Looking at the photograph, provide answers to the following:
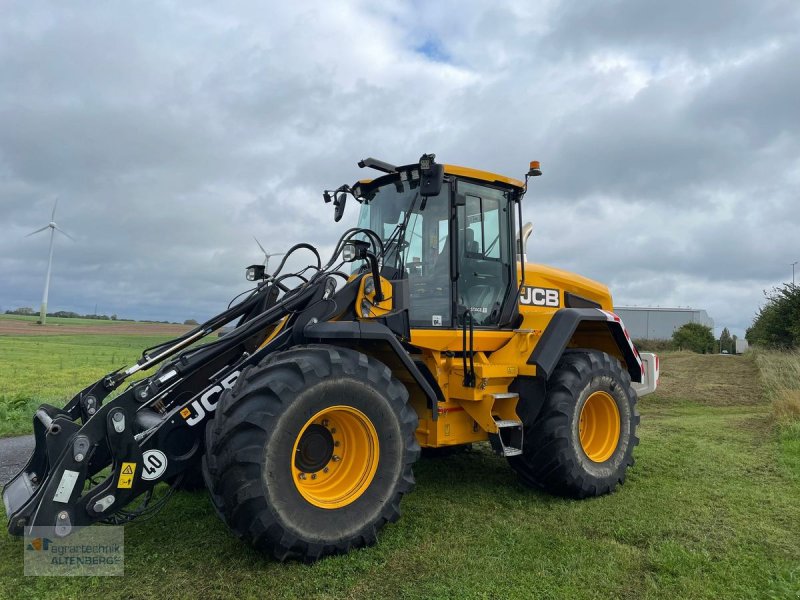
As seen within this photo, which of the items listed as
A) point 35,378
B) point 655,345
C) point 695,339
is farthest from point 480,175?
point 655,345

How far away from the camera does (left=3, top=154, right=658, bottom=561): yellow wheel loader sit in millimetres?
3666

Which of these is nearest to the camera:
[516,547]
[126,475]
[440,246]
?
[126,475]

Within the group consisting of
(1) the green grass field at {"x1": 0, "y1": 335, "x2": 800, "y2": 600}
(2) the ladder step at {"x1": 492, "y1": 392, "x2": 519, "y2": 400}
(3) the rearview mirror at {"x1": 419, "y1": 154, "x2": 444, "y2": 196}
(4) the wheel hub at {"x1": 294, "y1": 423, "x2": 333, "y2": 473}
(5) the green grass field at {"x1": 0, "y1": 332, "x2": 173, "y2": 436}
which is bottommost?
(1) the green grass field at {"x1": 0, "y1": 335, "x2": 800, "y2": 600}

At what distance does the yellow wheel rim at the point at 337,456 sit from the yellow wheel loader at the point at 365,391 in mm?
11

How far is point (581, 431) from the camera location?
6.09 m

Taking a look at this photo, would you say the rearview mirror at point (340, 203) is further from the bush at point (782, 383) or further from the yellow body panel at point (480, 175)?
the bush at point (782, 383)

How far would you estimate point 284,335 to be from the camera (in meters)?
4.53

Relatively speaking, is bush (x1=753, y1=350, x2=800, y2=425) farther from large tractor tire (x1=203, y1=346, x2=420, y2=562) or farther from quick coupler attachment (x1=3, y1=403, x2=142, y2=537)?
quick coupler attachment (x1=3, y1=403, x2=142, y2=537)

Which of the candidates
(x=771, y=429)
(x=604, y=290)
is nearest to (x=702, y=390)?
(x=771, y=429)

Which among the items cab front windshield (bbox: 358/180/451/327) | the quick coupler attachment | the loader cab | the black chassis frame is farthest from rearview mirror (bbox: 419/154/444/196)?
the quick coupler attachment

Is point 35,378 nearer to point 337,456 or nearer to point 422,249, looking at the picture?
point 422,249

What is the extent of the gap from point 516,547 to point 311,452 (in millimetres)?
1605

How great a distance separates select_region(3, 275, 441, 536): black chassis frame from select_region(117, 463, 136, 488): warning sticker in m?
0.01

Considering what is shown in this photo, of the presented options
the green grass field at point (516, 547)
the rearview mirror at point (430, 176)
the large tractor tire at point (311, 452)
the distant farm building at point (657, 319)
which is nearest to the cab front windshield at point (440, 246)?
the rearview mirror at point (430, 176)
